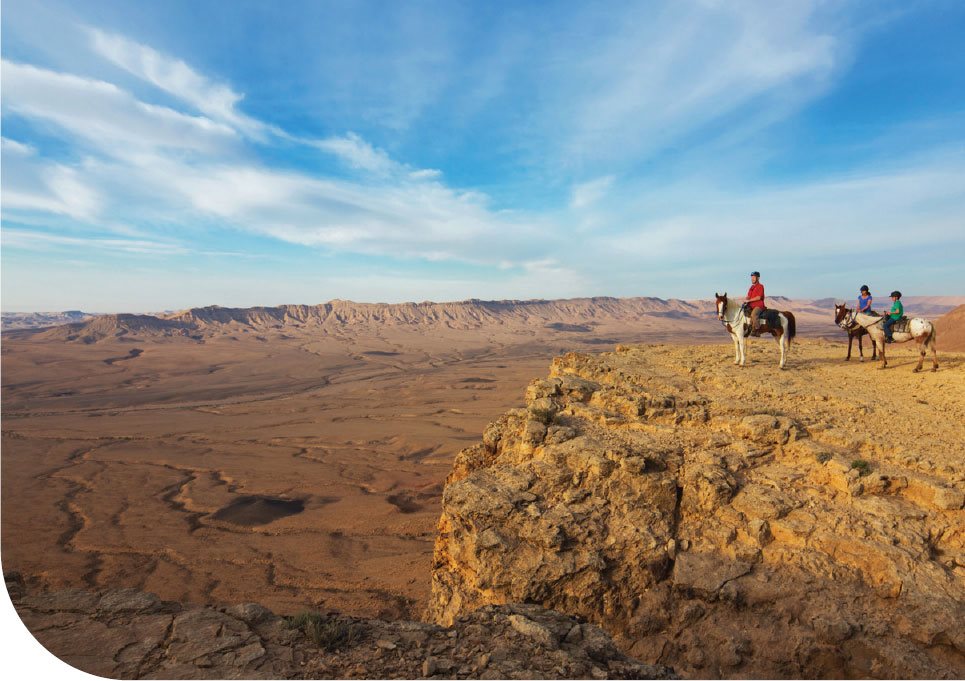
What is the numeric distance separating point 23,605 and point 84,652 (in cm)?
141

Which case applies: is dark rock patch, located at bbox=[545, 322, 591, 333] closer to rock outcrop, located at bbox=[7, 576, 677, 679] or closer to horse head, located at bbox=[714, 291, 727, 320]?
horse head, located at bbox=[714, 291, 727, 320]

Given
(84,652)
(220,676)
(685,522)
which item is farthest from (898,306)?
(84,652)

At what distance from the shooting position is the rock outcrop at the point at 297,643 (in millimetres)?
3787

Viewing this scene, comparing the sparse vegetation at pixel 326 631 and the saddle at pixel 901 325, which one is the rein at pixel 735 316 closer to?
the saddle at pixel 901 325

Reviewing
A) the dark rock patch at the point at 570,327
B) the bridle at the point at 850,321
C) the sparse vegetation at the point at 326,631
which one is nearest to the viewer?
the sparse vegetation at the point at 326,631

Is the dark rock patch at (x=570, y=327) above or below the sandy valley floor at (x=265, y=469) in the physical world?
above

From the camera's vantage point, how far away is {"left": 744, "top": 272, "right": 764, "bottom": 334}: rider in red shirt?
11492 mm

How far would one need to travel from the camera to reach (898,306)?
11477 mm

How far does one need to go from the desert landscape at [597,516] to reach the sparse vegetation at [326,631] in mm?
1366

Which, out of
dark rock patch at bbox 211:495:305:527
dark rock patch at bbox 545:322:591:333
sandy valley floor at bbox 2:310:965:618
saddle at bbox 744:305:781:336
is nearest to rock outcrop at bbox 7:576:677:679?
sandy valley floor at bbox 2:310:965:618

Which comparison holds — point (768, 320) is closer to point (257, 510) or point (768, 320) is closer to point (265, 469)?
point (257, 510)

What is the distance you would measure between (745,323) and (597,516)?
7954mm

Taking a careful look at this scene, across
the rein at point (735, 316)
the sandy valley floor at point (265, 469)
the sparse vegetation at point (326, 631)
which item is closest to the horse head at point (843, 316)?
the sandy valley floor at point (265, 469)

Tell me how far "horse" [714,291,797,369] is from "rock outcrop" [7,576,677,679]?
31.1 feet
